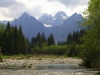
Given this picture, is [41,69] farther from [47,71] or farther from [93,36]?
[93,36]

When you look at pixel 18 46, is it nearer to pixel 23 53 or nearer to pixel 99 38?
pixel 23 53

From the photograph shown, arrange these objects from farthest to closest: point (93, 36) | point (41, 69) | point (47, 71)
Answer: point (93, 36) → point (41, 69) → point (47, 71)

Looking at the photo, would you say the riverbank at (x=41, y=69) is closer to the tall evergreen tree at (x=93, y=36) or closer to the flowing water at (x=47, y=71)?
the flowing water at (x=47, y=71)

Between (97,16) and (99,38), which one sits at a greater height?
(97,16)

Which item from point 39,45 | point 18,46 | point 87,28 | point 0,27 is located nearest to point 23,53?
point 18,46

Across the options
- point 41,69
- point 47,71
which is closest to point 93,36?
point 41,69

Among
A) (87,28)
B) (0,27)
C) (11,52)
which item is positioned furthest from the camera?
(0,27)

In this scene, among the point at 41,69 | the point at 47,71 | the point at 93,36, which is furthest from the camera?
the point at 93,36

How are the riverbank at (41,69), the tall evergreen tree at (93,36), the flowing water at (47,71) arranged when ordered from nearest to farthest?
the flowing water at (47,71) → the riverbank at (41,69) → the tall evergreen tree at (93,36)

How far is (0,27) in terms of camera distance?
152 meters

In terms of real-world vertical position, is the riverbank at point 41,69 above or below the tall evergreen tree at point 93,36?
below

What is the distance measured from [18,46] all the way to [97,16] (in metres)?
89.3

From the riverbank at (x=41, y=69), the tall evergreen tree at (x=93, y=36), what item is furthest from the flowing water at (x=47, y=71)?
the tall evergreen tree at (x=93, y=36)

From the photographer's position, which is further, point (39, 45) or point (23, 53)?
point (39, 45)
